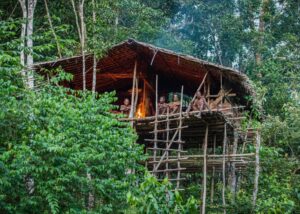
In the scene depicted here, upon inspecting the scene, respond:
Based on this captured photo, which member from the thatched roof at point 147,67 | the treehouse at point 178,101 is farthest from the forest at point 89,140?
the treehouse at point 178,101

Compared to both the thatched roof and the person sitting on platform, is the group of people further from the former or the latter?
the thatched roof

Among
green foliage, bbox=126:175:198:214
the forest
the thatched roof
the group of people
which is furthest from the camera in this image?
the thatched roof

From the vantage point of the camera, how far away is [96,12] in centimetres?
1828

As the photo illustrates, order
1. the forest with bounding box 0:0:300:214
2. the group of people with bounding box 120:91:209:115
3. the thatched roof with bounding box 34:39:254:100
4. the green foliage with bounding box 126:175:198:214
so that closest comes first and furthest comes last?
the green foliage with bounding box 126:175:198:214 < the forest with bounding box 0:0:300:214 < the group of people with bounding box 120:91:209:115 < the thatched roof with bounding box 34:39:254:100

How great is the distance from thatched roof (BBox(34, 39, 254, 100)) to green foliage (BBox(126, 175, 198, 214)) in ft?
21.9

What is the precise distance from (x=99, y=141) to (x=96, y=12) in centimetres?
913

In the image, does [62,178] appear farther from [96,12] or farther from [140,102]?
[96,12]

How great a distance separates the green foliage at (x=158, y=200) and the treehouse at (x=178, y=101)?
18.1ft

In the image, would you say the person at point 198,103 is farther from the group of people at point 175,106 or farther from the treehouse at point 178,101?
the treehouse at point 178,101

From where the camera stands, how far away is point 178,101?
14516 mm

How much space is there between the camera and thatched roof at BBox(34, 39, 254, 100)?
44.3 ft

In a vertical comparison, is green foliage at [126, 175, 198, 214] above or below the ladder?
below

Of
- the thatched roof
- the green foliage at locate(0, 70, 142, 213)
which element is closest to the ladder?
the thatched roof

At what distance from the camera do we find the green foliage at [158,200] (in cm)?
645
